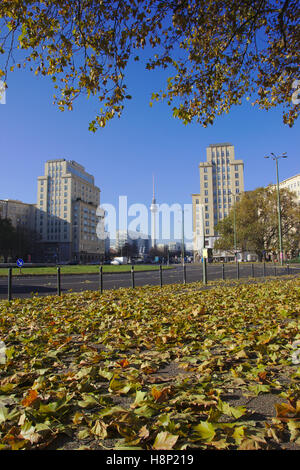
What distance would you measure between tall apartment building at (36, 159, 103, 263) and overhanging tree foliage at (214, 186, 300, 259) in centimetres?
6823

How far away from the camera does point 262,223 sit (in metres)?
63.0

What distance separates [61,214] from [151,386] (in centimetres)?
12081

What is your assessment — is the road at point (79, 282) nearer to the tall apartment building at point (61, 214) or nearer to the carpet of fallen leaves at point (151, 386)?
the carpet of fallen leaves at point (151, 386)

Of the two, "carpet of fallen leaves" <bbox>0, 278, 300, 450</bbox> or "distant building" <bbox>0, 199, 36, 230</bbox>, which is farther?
"distant building" <bbox>0, 199, 36, 230</bbox>

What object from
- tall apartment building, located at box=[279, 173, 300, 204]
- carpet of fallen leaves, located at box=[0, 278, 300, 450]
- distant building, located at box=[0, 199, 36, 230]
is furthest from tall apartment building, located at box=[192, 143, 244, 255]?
carpet of fallen leaves, located at box=[0, 278, 300, 450]

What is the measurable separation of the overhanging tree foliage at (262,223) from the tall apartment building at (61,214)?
68228mm

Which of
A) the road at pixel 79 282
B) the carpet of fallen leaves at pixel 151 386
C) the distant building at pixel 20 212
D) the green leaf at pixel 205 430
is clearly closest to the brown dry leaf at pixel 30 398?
the carpet of fallen leaves at pixel 151 386

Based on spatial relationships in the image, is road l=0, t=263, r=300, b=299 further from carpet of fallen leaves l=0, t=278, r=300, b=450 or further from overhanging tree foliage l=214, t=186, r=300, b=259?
overhanging tree foliage l=214, t=186, r=300, b=259

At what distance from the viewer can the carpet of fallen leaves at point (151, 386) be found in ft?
5.83

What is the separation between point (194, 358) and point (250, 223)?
64857mm

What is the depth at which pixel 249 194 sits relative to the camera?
220ft

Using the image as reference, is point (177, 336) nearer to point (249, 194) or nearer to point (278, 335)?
point (278, 335)

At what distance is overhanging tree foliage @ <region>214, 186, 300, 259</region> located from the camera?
6156 centimetres
